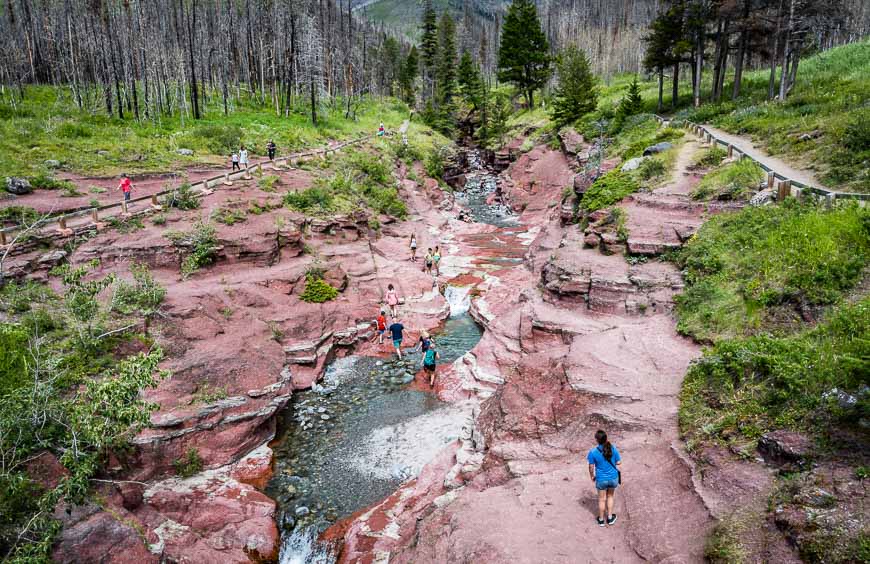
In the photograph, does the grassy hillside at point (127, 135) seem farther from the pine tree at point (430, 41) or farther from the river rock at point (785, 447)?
the river rock at point (785, 447)

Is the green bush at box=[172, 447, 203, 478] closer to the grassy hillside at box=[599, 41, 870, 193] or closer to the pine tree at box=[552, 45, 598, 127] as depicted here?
the grassy hillside at box=[599, 41, 870, 193]

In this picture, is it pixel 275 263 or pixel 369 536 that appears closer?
pixel 369 536

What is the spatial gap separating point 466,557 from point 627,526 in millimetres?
2767

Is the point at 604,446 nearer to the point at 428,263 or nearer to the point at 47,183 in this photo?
the point at 428,263

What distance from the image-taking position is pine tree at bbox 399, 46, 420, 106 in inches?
3317

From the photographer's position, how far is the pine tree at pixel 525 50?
65.9 metres

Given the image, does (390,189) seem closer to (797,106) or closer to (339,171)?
(339,171)

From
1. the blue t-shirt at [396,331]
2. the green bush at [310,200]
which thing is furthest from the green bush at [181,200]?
the blue t-shirt at [396,331]

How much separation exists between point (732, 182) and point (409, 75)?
7418 centimetres

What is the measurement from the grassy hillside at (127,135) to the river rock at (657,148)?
2803 centimetres

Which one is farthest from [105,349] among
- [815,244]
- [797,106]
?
[797,106]

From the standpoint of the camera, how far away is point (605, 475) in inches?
323

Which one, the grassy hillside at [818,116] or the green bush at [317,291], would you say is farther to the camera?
the green bush at [317,291]

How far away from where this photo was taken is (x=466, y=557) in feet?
26.5
